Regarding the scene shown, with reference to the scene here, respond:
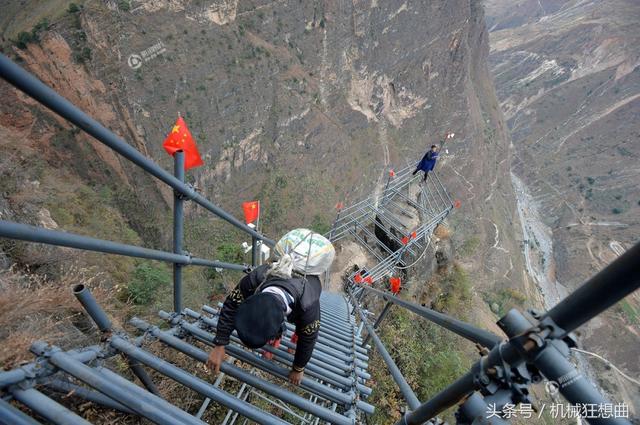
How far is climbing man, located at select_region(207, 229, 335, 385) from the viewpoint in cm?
214

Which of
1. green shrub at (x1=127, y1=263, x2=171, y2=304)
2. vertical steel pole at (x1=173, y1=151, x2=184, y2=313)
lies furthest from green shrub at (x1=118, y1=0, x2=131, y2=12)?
vertical steel pole at (x1=173, y1=151, x2=184, y2=313)

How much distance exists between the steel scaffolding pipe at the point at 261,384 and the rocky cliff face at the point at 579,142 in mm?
54486

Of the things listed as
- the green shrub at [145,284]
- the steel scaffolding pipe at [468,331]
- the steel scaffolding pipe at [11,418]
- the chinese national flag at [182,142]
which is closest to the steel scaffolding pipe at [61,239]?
the steel scaffolding pipe at [11,418]

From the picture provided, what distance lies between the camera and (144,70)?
22.9 m

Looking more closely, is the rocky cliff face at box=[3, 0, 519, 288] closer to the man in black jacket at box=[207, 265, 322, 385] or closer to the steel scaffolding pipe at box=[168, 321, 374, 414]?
the man in black jacket at box=[207, 265, 322, 385]

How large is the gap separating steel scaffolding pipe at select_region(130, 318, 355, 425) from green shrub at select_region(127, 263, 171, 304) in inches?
312

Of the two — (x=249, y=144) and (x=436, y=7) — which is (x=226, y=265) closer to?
(x=249, y=144)

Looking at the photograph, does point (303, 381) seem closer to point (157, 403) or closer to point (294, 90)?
point (157, 403)

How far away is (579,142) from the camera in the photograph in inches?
3095

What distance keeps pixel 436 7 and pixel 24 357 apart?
57.1 m

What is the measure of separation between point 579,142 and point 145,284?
95.8 m

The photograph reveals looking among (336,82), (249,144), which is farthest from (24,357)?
(336,82)

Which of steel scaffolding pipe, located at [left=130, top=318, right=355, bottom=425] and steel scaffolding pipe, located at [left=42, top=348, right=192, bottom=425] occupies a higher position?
steel scaffolding pipe, located at [left=130, top=318, right=355, bottom=425]

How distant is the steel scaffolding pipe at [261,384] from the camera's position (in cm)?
201
